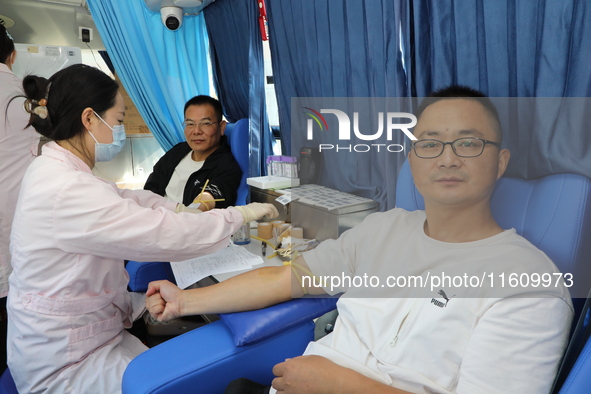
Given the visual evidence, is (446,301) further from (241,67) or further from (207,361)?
(241,67)

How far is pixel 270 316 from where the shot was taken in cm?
102

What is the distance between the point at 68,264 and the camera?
42.3 inches

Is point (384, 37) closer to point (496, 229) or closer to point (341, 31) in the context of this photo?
point (341, 31)

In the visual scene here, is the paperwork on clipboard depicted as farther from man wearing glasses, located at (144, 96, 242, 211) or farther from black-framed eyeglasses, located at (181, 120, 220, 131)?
black-framed eyeglasses, located at (181, 120, 220, 131)

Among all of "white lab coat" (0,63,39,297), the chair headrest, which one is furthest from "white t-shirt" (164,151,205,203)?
the chair headrest

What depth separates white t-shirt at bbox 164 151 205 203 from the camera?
247 centimetres

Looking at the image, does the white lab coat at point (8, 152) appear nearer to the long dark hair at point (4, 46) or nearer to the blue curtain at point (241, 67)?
the long dark hair at point (4, 46)

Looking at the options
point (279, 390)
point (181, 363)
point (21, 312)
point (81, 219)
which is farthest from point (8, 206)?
point (279, 390)

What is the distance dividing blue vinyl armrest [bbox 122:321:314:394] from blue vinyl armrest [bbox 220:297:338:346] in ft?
0.11

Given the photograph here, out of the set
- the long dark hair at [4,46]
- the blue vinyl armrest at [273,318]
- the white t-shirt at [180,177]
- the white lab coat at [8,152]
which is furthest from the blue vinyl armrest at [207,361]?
the long dark hair at [4,46]

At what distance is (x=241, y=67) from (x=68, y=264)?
2.17 meters

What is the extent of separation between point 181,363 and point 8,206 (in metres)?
1.57

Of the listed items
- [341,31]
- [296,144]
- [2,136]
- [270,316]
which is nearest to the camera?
[270,316]

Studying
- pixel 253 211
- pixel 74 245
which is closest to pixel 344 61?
pixel 253 211
